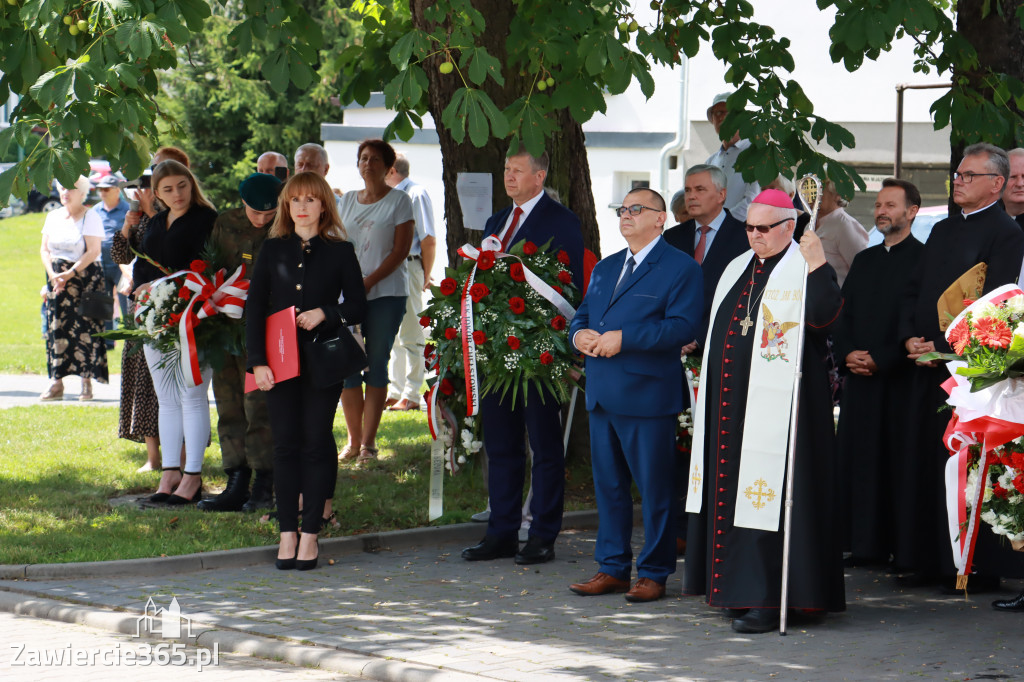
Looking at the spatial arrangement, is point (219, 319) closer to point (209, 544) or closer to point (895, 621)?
point (209, 544)

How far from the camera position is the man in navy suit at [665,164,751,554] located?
7.65 meters

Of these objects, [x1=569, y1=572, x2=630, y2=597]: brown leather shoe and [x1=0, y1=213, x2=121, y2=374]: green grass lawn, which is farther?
[x1=0, y1=213, x2=121, y2=374]: green grass lawn

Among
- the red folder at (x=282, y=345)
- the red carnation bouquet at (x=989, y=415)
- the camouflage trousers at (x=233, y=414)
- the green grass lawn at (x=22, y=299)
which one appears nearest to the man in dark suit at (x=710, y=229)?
the red carnation bouquet at (x=989, y=415)

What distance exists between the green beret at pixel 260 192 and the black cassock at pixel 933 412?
13.2 feet

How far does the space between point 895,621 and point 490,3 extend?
5091 millimetres

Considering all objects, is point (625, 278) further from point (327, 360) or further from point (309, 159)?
point (309, 159)

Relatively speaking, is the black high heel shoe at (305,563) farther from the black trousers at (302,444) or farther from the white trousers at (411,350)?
the white trousers at (411,350)

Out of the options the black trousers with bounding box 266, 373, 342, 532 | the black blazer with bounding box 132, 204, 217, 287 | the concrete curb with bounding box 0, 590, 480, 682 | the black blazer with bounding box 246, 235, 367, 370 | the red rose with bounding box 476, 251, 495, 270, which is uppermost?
the black blazer with bounding box 132, 204, 217, 287

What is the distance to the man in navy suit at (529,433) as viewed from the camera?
25.4 feet

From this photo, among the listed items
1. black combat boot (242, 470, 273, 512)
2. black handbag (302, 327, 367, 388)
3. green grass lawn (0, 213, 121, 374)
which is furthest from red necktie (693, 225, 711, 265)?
green grass lawn (0, 213, 121, 374)

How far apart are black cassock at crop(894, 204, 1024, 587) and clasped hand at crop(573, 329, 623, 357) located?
66.9 inches

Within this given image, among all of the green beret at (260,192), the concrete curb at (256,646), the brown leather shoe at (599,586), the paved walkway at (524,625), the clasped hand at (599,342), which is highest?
the green beret at (260,192)

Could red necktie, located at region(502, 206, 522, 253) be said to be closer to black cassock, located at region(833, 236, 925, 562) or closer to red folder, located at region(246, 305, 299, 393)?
red folder, located at region(246, 305, 299, 393)

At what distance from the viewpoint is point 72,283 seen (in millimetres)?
13812
